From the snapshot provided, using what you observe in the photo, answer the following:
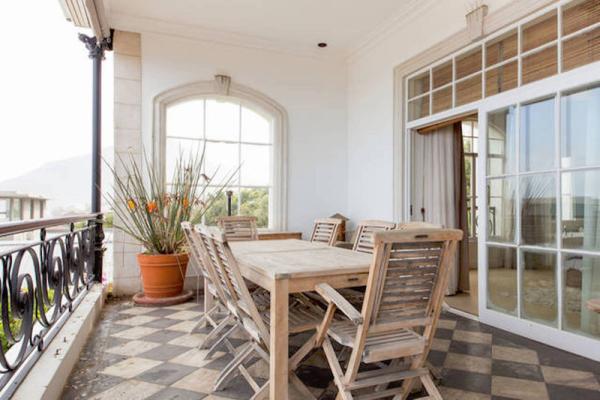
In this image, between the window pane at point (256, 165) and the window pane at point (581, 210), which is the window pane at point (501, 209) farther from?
the window pane at point (256, 165)

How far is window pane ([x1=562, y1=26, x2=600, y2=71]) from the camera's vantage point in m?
2.58

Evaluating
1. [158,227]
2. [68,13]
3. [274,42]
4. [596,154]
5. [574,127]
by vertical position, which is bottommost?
[158,227]

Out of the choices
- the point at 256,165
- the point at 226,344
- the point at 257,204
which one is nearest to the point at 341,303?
the point at 226,344

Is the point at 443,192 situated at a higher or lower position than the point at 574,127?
lower

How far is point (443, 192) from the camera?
181 inches

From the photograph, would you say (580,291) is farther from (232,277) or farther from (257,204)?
(257,204)

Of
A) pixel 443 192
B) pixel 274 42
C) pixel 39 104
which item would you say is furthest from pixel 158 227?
pixel 39 104

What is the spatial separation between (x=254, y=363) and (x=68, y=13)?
3578 millimetres

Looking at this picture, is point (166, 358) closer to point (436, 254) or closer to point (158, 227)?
point (158, 227)

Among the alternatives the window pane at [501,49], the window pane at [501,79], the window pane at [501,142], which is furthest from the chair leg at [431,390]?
the window pane at [501,49]

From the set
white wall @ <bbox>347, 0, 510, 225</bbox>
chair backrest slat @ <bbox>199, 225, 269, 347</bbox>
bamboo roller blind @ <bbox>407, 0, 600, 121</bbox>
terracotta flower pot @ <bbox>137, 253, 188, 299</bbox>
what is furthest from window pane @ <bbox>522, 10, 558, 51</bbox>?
terracotta flower pot @ <bbox>137, 253, 188, 299</bbox>

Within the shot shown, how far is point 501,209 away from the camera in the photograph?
3.27 m

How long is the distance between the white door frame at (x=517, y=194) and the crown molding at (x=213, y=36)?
7.51 feet

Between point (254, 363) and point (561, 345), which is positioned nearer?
point (254, 363)
